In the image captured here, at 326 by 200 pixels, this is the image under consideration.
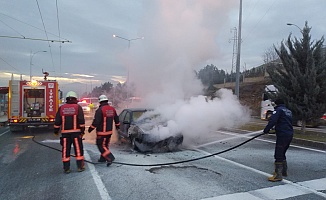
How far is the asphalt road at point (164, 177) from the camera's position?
15.8 feet

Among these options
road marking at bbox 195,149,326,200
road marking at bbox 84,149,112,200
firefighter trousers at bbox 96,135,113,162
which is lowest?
road marking at bbox 84,149,112,200

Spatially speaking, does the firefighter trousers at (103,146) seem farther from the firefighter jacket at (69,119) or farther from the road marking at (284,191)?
the road marking at (284,191)

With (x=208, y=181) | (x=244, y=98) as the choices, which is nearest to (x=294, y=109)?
(x=208, y=181)

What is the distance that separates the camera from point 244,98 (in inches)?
1486

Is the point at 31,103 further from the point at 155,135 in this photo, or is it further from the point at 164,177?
the point at 164,177

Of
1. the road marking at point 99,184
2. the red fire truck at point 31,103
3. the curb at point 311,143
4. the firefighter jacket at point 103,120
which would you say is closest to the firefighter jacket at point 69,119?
the firefighter jacket at point 103,120

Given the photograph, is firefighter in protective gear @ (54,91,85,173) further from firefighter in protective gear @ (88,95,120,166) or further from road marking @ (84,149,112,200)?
firefighter in protective gear @ (88,95,120,166)

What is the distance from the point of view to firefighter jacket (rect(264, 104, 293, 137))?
5.95m

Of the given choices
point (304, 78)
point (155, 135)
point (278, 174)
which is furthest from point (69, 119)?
point (304, 78)

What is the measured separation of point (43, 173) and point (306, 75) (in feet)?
35.0

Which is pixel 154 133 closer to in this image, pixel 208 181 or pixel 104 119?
pixel 104 119

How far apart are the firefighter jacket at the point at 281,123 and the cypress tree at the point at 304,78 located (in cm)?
662

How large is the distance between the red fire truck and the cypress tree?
36.4 feet

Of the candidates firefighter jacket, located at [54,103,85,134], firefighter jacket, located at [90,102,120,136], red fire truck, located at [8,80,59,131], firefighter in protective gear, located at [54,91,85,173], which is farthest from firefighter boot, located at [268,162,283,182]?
red fire truck, located at [8,80,59,131]
